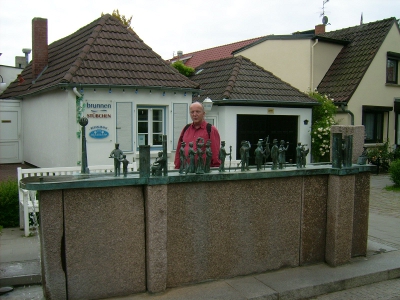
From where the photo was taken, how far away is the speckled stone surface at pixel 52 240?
421 cm

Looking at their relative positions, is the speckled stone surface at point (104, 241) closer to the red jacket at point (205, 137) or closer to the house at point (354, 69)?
the red jacket at point (205, 137)

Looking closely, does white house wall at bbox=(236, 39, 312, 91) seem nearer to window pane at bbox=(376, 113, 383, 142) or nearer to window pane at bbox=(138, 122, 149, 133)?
window pane at bbox=(376, 113, 383, 142)

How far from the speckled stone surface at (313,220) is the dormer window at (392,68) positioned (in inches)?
689

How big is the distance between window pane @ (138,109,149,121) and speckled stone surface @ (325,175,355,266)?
9027 millimetres

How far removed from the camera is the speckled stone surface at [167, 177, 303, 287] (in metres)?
4.86

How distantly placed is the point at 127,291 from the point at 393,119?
19.9m

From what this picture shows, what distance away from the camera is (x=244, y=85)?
16953 millimetres

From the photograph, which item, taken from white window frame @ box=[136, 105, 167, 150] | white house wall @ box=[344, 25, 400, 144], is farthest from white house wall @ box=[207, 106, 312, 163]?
white house wall @ box=[344, 25, 400, 144]

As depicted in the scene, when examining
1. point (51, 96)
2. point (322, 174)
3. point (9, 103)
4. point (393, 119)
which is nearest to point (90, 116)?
point (51, 96)

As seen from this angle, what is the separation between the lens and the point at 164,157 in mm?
4684

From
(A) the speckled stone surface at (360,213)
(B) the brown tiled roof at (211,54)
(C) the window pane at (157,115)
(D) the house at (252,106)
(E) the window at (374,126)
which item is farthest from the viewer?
(B) the brown tiled roof at (211,54)

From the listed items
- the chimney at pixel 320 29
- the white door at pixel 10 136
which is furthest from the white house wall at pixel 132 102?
the chimney at pixel 320 29

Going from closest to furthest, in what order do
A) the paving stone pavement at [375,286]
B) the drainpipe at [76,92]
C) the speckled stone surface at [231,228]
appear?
the paving stone pavement at [375,286] → the speckled stone surface at [231,228] → the drainpipe at [76,92]

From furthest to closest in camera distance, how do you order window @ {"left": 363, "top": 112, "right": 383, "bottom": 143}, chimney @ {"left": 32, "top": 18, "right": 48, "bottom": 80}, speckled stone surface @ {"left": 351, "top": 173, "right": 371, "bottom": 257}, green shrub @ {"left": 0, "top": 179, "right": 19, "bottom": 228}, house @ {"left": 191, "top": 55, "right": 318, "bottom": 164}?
window @ {"left": 363, "top": 112, "right": 383, "bottom": 143} → chimney @ {"left": 32, "top": 18, "right": 48, "bottom": 80} → house @ {"left": 191, "top": 55, "right": 318, "bottom": 164} → green shrub @ {"left": 0, "top": 179, "right": 19, "bottom": 228} → speckled stone surface @ {"left": 351, "top": 173, "right": 371, "bottom": 257}
